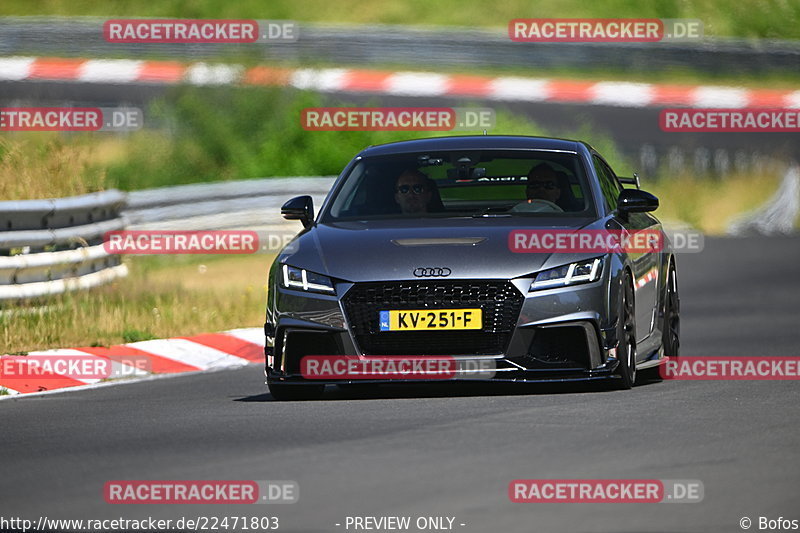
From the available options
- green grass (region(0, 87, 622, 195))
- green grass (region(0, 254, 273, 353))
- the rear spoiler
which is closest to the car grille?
the rear spoiler

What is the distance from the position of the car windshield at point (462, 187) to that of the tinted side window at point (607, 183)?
0.21 m

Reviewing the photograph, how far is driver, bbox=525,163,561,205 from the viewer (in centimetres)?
1158

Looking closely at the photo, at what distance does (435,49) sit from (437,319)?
82.5 ft

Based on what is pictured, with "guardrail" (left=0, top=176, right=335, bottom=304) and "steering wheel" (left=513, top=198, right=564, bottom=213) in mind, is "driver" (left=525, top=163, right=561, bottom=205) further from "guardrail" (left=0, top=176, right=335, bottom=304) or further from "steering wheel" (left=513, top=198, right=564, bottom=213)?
"guardrail" (left=0, top=176, right=335, bottom=304)

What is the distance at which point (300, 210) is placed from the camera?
1162 centimetres

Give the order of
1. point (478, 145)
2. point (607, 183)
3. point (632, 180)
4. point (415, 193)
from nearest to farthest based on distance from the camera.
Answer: point (415, 193) → point (478, 145) → point (607, 183) → point (632, 180)

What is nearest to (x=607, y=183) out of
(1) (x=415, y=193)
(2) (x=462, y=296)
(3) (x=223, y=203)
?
(1) (x=415, y=193)

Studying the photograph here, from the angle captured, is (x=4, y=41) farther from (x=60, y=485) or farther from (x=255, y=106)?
(x=60, y=485)

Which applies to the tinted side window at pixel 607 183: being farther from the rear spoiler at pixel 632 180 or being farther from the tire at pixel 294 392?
the tire at pixel 294 392

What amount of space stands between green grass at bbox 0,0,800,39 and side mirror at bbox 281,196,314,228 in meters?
27.8

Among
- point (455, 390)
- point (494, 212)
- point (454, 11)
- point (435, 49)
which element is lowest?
point (455, 390)

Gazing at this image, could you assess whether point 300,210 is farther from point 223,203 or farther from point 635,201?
point 223,203

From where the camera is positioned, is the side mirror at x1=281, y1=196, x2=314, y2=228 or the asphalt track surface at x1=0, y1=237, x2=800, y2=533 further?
the side mirror at x1=281, y1=196, x2=314, y2=228

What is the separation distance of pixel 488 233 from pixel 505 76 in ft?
80.5
